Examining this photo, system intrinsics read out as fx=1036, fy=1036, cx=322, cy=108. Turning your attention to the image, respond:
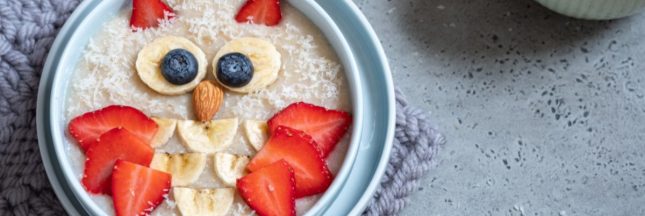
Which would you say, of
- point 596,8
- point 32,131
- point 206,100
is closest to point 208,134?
point 206,100

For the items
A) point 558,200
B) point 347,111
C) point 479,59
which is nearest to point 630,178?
point 558,200

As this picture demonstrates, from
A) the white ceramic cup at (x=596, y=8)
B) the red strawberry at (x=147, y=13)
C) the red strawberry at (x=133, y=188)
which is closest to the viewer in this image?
the red strawberry at (x=133, y=188)

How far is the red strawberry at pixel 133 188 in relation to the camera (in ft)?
5.23

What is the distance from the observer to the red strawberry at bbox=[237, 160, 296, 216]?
1604 mm

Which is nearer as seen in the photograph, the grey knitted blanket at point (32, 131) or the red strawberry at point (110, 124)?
the red strawberry at point (110, 124)

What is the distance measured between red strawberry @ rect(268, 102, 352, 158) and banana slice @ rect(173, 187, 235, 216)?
0.13 meters

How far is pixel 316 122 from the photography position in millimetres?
1650

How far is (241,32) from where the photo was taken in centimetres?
171

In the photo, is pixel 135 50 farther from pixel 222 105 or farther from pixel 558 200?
pixel 558 200

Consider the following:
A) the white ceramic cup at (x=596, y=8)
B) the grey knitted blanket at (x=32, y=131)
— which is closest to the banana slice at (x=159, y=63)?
the grey knitted blanket at (x=32, y=131)

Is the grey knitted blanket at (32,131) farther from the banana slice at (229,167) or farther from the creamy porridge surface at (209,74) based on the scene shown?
the banana slice at (229,167)

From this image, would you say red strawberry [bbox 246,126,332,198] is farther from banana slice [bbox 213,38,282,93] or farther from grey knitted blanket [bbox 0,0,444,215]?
grey knitted blanket [bbox 0,0,444,215]

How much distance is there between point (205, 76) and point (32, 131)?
0.34 m

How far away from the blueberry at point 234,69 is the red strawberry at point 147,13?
137 mm
